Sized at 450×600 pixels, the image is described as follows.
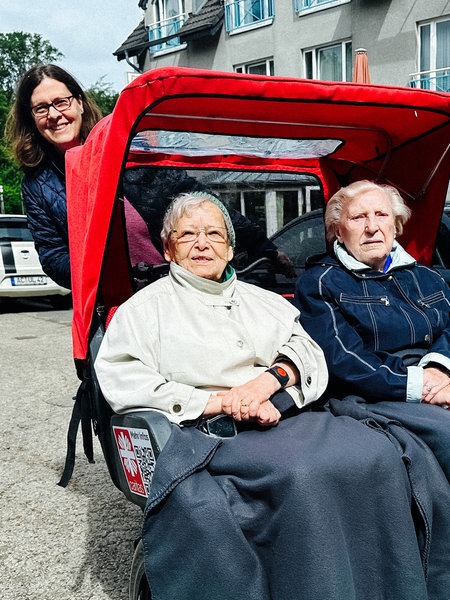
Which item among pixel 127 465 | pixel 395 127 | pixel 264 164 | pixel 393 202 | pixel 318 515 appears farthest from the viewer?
pixel 264 164

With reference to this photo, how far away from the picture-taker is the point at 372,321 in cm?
272

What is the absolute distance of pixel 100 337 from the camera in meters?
2.67

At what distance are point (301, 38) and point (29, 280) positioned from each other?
10447 millimetres

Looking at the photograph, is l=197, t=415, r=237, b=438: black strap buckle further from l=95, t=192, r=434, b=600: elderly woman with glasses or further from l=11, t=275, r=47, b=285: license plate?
l=11, t=275, r=47, b=285: license plate

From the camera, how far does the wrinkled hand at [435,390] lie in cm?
253

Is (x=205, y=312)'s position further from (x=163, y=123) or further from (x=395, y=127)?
(x=395, y=127)

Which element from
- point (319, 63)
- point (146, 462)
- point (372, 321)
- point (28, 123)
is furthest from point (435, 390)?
point (319, 63)

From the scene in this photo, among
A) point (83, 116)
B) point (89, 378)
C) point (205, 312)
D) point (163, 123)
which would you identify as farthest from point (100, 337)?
point (83, 116)

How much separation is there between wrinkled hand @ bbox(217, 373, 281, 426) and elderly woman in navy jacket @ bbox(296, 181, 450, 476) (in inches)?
16.5

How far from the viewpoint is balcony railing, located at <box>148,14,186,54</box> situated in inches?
818

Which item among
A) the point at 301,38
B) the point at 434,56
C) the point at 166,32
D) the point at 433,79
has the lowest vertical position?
the point at 433,79

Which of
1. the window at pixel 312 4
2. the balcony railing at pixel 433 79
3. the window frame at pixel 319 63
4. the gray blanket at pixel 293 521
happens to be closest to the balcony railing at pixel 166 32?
the window at pixel 312 4

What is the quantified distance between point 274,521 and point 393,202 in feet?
5.64

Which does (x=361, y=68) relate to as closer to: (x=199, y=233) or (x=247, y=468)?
(x=199, y=233)
